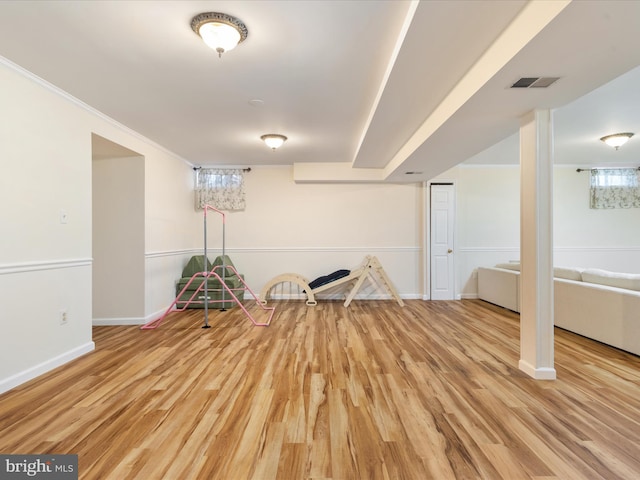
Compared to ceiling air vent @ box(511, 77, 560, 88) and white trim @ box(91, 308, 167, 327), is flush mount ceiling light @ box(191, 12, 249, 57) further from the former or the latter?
white trim @ box(91, 308, 167, 327)

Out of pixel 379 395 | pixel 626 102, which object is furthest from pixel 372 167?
pixel 379 395

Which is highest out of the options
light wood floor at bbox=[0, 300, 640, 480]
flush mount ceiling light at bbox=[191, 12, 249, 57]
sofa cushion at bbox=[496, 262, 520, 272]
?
flush mount ceiling light at bbox=[191, 12, 249, 57]

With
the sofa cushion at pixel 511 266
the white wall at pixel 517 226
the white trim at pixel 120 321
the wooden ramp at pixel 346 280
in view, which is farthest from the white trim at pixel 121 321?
the sofa cushion at pixel 511 266

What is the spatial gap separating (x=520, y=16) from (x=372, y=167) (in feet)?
12.7

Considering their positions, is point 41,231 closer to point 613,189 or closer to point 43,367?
point 43,367

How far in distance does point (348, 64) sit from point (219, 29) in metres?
0.94

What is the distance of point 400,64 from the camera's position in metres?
2.18

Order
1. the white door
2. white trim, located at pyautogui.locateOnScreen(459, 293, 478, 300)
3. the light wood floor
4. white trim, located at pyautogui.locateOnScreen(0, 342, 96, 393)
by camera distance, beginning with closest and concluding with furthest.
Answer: the light wood floor → white trim, located at pyautogui.locateOnScreen(0, 342, 96, 393) → the white door → white trim, located at pyautogui.locateOnScreen(459, 293, 478, 300)

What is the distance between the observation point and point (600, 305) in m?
3.36

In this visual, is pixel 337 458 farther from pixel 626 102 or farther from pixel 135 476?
pixel 626 102

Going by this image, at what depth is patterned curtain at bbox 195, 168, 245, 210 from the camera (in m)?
5.86

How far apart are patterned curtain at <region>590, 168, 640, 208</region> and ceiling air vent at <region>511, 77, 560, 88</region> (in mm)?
5292

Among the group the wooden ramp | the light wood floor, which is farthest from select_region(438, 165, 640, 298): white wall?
the light wood floor

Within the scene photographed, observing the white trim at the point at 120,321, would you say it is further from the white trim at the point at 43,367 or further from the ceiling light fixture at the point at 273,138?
the ceiling light fixture at the point at 273,138
